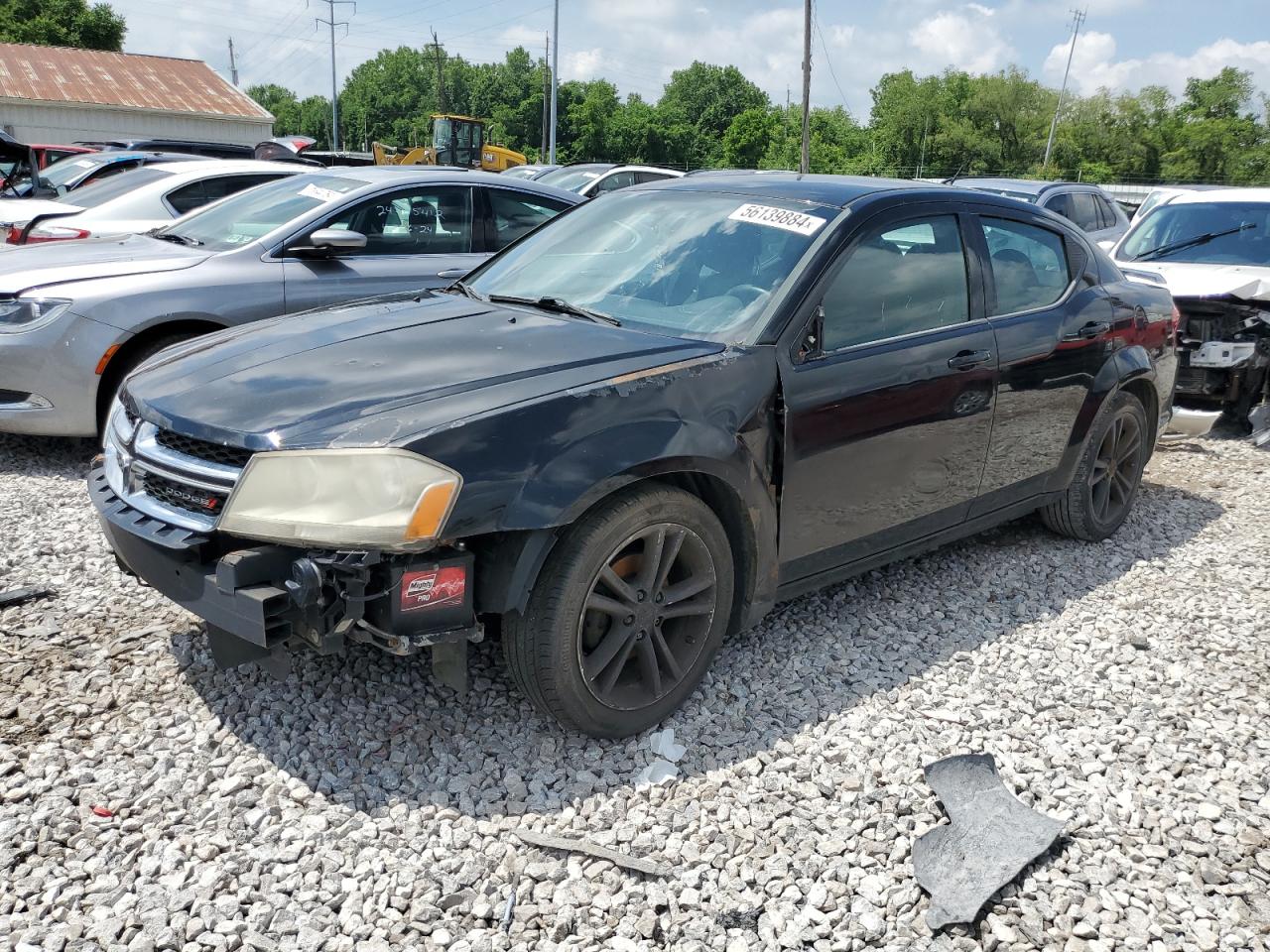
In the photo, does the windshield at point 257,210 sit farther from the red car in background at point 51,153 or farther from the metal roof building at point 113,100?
the metal roof building at point 113,100

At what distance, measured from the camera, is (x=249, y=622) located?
258 centimetres

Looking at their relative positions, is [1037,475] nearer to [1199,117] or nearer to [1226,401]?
[1226,401]

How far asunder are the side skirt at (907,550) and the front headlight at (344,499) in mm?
1409

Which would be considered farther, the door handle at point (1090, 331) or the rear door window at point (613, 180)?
the rear door window at point (613, 180)

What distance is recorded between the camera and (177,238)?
643 centimetres

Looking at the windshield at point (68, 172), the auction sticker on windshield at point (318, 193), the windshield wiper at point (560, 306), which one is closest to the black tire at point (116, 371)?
the auction sticker on windshield at point (318, 193)

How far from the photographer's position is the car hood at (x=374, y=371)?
2758mm

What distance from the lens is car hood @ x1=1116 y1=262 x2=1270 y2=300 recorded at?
7.34 m

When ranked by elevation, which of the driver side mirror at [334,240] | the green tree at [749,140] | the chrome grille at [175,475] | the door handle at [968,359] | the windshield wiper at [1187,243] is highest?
the green tree at [749,140]

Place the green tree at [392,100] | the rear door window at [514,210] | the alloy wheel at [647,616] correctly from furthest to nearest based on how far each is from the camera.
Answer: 1. the green tree at [392,100]
2. the rear door window at [514,210]
3. the alloy wheel at [647,616]

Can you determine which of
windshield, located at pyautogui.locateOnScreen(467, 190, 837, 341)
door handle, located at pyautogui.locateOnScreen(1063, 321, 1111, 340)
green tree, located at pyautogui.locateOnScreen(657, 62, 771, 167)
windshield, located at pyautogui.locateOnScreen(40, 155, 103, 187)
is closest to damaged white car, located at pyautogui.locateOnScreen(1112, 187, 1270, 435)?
door handle, located at pyautogui.locateOnScreen(1063, 321, 1111, 340)

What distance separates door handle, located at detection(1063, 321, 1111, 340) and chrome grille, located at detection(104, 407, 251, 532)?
3512 mm

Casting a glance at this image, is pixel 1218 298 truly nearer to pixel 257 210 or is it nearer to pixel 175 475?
pixel 257 210

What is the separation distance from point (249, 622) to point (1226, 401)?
24.9 feet
